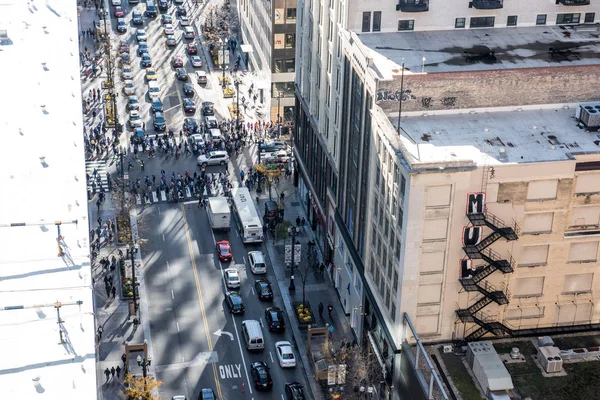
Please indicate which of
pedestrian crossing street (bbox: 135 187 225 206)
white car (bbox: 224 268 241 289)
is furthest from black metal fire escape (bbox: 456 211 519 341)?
pedestrian crossing street (bbox: 135 187 225 206)

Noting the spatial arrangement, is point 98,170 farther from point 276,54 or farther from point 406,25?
point 406,25

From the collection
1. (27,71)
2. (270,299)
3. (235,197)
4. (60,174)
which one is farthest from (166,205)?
(60,174)

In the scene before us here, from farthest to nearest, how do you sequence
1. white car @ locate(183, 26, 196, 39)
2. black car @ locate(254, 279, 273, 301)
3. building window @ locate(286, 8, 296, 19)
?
1. white car @ locate(183, 26, 196, 39)
2. building window @ locate(286, 8, 296, 19)
3. black car @ locate(254, 279, 273, 301)

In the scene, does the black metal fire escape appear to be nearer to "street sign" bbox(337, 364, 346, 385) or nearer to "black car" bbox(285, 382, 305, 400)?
"street sign" bbox(337, 364, 346, 385)

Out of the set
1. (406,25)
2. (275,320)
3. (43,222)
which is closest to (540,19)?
(406,25)

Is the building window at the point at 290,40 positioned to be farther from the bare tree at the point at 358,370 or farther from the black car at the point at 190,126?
the bare tree at the point at 358,370

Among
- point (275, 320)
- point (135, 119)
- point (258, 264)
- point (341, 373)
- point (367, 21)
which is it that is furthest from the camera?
point (135, 119)
